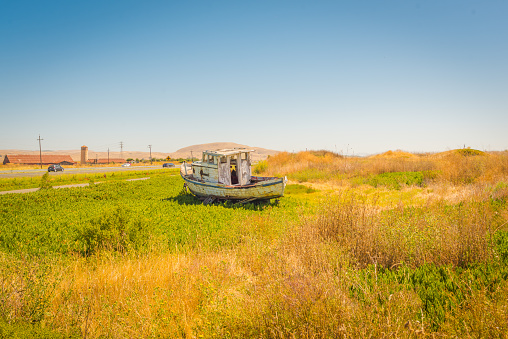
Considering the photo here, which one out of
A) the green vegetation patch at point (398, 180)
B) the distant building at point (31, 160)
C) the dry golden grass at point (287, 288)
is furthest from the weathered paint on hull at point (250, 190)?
the distant building at point (31, 160)

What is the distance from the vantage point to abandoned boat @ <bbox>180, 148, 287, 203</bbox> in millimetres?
12531

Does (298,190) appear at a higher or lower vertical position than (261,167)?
lower

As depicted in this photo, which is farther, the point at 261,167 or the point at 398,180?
the point at 261,167

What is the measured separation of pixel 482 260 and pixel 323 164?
23444 millimetres

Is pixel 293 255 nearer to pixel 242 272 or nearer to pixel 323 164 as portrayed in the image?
pixel 242 272

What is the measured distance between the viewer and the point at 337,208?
636 cm

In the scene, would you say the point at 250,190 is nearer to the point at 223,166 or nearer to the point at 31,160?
the point at 223,166

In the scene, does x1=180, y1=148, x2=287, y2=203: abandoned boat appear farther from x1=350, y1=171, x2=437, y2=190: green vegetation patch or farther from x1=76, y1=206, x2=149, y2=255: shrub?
x1=350, y1=171, x2=437, y2=190: green vegetation patch

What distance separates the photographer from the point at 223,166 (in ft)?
43.8

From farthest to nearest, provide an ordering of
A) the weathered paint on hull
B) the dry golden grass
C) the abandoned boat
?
the abandoned boat
the weathered paint on hull
the dry golden grass

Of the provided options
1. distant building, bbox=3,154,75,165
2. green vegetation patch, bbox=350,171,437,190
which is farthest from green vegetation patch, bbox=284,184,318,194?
distant building, bbox=3,154,75,165

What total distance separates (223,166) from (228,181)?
82cm

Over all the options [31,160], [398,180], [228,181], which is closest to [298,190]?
[398,180]

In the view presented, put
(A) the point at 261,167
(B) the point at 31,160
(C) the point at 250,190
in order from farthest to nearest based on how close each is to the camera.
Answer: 1. (B) the point at 31,160
2. (A) the point at 261,167
3. (C) the point at 250,190
